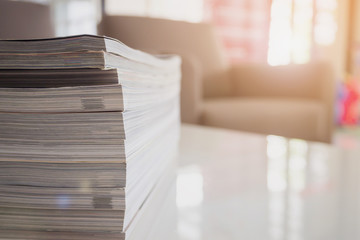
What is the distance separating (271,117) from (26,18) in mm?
1433

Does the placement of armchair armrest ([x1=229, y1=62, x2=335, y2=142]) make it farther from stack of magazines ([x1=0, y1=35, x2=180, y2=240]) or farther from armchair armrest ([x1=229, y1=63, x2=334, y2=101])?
stack of magazines ([x1=0, y1=35, x2=180, y2=240])

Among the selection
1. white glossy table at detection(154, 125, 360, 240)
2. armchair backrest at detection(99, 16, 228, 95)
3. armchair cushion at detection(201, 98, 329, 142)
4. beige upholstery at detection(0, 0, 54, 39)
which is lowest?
armchair cushion at detection(201, 98, 329, 142)

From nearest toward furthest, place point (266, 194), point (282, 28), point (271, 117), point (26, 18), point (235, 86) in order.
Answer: point (266, 194) < point (26, 18) < point (271, 117) < point (235, 86) < point (282, 28)

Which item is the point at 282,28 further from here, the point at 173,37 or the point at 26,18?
the point at 26,18

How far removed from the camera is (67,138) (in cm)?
19

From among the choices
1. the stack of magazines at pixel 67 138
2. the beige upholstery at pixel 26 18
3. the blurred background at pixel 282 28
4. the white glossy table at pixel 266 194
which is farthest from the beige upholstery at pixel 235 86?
the blurred background at pixel 282 28

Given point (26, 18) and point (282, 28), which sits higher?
point (282, 28)

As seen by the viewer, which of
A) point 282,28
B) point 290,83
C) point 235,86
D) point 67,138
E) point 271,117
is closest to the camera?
point 67,138

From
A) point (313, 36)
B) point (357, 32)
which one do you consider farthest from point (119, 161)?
point (357, 32)

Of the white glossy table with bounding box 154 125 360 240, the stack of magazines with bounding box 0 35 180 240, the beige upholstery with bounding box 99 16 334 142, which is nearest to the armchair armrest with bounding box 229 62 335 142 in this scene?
the beige upholstery with bounding box 99 16 334 142

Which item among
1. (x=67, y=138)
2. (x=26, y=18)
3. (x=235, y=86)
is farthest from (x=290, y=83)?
(x=67, y=138)

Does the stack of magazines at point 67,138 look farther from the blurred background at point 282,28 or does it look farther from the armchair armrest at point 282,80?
the blurred background at point 282,28

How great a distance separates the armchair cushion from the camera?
66.9 inches

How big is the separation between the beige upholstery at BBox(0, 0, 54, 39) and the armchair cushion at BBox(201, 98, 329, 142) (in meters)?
1.16
